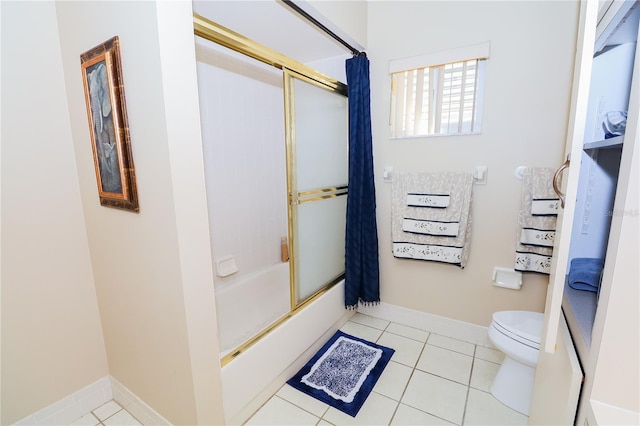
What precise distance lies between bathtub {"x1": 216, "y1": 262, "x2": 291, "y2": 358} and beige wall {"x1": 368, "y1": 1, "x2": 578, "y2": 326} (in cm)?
88

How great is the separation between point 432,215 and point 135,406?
2043 mm

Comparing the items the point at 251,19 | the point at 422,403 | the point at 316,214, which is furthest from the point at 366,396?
the point at 251,19

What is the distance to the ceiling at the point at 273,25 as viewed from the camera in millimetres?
1597

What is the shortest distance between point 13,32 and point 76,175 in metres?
0.62

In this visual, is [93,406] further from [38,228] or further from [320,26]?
[320,26]

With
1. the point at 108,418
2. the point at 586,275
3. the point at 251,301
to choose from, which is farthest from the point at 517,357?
the point at 108,418

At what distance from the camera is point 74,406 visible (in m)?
1.49

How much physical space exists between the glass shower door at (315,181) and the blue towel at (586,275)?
142 cm

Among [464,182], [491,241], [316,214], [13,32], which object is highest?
[13,32]

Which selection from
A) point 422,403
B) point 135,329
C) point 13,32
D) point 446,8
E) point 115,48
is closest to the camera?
point 115,48

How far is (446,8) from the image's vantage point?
1840 mm

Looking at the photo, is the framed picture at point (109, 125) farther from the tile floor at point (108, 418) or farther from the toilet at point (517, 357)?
the toilet at point (517, 357)

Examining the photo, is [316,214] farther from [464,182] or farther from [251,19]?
[251,19]

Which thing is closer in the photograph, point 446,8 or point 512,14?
point 512,14
